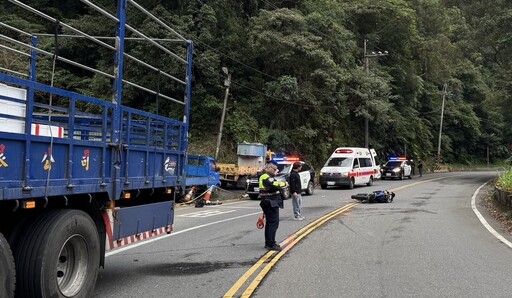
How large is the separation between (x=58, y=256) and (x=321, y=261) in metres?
4.76

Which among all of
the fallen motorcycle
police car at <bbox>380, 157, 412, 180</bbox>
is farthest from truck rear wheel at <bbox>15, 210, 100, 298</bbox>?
police car at <bbox>380, 157, 412, 180</bbox>

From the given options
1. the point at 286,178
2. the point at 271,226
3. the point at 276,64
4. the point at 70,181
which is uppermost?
the point at 276,64

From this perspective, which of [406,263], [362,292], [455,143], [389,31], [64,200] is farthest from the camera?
[455,143]

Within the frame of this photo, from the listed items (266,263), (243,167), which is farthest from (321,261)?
(243,167)

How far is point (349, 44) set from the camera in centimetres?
3969

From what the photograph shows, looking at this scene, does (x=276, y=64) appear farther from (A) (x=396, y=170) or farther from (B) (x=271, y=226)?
(B) (x=271, y=226)

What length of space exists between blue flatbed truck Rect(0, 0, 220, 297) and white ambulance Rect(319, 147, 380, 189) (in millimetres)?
21545

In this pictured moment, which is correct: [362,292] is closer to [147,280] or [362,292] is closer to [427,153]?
[147,280]

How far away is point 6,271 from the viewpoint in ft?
14.4

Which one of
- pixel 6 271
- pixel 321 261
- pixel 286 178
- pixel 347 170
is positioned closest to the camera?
pixel 6 271

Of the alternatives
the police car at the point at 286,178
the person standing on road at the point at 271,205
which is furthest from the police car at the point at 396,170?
the person standing on road at the point at 271,205

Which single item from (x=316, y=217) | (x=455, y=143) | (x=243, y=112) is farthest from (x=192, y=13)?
(x=455, y=143)

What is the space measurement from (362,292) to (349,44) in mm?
35301

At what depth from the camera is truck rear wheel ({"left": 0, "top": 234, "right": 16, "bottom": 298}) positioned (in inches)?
171
